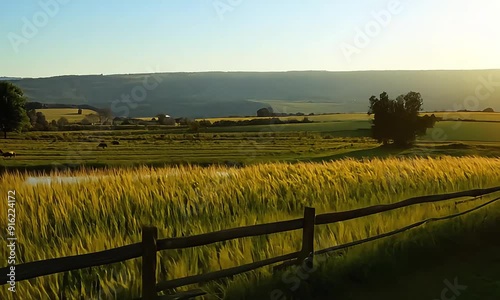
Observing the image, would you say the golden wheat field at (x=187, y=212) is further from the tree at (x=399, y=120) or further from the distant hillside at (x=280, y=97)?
the distant hillside at (x=280, y=97)

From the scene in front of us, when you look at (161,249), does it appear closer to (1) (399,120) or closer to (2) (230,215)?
(2) (230,215)

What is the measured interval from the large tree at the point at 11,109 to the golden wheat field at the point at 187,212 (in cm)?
3156

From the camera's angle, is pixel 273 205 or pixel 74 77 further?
pixel 74 77

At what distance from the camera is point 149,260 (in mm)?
5059

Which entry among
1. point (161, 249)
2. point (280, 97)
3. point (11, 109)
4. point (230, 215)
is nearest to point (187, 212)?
point (230, 215)

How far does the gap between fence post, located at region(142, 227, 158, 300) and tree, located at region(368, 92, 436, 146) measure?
3889 cm

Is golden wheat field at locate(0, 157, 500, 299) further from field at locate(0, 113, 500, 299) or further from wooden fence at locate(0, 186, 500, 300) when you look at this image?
wooden fence at locate(0, 186, 500, 300)

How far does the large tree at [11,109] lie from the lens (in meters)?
40.5

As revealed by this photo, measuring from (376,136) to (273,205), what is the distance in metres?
36.2

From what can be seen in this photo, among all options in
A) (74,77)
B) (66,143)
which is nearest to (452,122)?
(66,143)

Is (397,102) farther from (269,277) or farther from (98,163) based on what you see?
(269,277)

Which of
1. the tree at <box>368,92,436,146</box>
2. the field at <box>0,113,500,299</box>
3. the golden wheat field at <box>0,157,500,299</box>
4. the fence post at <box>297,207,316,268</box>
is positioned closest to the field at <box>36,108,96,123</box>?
the tree at <box>368,92,436,146</box>

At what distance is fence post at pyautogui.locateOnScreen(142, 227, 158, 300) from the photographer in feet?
→ 16.5

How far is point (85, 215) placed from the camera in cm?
812
